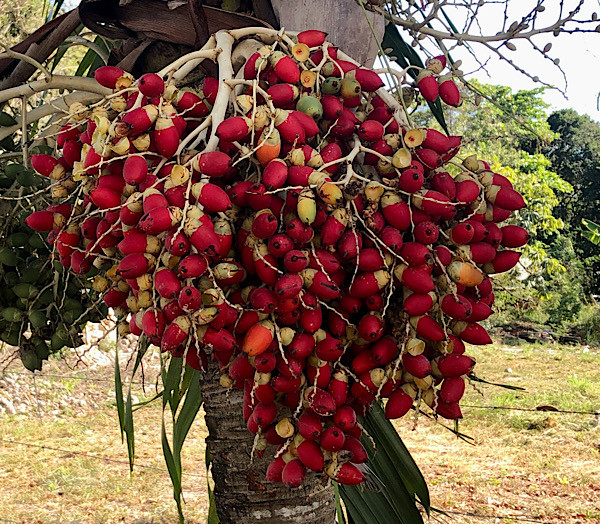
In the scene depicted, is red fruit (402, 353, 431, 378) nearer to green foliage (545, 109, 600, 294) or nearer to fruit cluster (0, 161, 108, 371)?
fruit cluster (0, 161, 108, 371)

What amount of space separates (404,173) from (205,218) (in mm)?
191

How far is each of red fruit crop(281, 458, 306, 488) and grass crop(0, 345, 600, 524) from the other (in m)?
2.60

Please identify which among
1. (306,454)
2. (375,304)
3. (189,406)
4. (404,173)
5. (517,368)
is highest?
(404,173)

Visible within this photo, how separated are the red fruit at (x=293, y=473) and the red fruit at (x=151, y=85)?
0.38 meters

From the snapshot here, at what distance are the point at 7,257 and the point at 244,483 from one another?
536 mm

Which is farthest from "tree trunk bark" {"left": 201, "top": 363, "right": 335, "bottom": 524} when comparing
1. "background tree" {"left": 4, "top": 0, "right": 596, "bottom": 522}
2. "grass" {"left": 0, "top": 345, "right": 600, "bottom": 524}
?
"grass" {"left": 0, "top": 345, "right": 600, "bottom": 524}

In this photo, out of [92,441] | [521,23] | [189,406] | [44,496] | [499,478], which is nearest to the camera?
[521,23]

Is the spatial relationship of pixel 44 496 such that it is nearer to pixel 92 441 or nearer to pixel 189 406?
pixel 92 441

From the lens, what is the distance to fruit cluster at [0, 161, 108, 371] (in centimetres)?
110

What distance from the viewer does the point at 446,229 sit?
2.19 ft

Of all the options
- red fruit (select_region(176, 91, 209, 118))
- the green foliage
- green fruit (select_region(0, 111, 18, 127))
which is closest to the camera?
red fruit (select_region(176, 91, 209, 118))

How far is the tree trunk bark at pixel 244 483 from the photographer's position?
931 millimetres

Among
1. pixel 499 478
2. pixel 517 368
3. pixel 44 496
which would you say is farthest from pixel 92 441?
pixel 517 368

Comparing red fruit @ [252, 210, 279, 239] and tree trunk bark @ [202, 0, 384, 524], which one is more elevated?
red fruit @ [252, 210, 279, 239]
